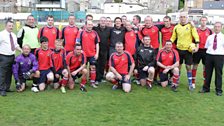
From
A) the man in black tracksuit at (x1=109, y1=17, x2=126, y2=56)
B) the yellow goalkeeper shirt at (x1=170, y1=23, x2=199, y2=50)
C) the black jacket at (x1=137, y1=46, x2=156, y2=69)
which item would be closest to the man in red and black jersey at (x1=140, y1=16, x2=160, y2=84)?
the black jacket at (x1=137, y1=46, x2=156, y2=69)

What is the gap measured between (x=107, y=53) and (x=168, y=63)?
1671 millimetres

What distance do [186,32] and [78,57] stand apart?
8.75 feet

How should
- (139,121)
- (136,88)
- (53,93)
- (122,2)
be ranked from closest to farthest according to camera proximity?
(139,121) → (53,93) → (136,88) → (122,2)

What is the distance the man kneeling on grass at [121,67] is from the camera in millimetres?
7801

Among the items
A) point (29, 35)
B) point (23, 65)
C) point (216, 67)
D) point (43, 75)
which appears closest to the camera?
point (23, 65)

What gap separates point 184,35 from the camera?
7898 millimetres

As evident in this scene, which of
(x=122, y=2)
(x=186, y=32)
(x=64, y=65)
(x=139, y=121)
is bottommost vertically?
(x=139, y=121)

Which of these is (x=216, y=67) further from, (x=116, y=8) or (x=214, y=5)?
(x=116, y=8)

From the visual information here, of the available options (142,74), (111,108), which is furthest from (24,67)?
(142,74)

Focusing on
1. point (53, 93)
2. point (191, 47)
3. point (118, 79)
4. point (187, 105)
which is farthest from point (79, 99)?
point (191, 47)

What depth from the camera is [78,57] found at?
7797 millimetres

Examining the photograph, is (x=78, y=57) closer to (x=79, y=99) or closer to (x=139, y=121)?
(x=79, y=99)

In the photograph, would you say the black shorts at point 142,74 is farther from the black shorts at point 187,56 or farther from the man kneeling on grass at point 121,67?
the black shorts at point 187,56

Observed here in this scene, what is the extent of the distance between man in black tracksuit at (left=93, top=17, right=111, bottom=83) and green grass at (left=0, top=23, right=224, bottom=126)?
0.76m
